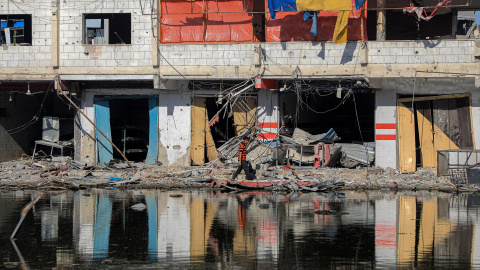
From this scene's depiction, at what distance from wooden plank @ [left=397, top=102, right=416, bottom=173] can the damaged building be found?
0.04 m

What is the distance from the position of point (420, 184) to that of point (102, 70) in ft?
39.4

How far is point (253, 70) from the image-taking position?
76.3 ft

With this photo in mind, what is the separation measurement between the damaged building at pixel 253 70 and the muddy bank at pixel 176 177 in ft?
4.22

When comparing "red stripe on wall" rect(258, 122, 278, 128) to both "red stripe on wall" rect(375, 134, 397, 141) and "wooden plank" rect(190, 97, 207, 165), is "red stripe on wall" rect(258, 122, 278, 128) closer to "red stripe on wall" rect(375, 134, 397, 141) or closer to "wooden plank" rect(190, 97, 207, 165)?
"wooden plank" rect(190, 97, 207, 165)

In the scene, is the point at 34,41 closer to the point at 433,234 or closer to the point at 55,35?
the point at 55,35

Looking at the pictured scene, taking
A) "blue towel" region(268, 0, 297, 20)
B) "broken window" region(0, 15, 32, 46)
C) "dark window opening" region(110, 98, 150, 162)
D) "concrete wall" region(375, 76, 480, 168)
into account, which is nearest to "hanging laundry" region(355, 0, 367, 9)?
"blue towel" region(268, 0, 297, 20)

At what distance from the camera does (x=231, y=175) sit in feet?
71.8

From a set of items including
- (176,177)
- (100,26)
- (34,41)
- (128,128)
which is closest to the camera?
(176,177)

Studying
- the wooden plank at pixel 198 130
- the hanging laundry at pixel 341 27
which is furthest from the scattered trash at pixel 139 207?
the hanging laundry at pixel 341 27

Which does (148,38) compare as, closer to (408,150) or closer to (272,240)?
(408,150)

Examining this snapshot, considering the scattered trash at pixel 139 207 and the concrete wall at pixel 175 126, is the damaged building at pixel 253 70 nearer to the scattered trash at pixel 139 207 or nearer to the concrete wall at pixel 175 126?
the concrete wall at pixel 175 126

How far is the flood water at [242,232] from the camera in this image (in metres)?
9.77

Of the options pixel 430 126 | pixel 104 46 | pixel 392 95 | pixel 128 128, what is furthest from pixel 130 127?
pixel 430 126

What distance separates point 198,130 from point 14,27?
788 cm
